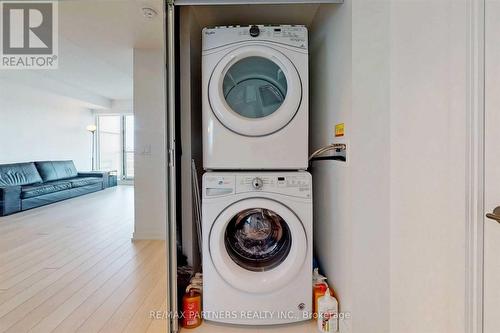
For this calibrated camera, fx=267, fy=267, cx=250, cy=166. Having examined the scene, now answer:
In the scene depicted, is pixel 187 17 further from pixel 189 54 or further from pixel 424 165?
pixel 424 165

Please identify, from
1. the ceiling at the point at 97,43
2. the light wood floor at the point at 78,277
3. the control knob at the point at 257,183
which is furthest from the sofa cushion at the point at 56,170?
the control knob at the point at 257,183

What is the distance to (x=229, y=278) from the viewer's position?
1.41 metres

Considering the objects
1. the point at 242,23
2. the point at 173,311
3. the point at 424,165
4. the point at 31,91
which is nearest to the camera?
the point at 424,165

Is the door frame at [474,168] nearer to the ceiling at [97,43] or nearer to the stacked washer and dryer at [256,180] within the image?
the stacked washer and dryer at [256,180]

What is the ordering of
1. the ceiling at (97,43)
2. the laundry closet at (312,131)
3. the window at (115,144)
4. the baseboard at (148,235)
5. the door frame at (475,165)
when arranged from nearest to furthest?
the door frame at (475,165)
the laundry closet at (312,131)
the ceiling at (97,43)
the baseboard at (148,235)
the window at (115,144)

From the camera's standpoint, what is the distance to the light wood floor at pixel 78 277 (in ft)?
4.99

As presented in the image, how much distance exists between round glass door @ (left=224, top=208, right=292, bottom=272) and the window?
20.9ft

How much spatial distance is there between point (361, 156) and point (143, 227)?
8.38 feet

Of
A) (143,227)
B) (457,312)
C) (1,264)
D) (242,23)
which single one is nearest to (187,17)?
(242,23)

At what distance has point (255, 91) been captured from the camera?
165 centimetres

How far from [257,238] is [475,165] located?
3.62 feet

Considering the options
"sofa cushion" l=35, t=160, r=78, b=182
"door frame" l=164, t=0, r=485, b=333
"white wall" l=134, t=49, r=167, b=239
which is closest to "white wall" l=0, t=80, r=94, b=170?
"sofa cushion" l=35, t=160, r=78, b=182

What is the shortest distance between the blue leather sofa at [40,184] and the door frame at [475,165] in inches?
199

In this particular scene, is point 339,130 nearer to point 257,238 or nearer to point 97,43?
point 257,238
